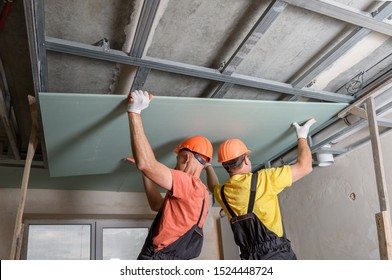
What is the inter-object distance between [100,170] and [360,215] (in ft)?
7.88

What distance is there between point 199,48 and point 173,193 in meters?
0.89

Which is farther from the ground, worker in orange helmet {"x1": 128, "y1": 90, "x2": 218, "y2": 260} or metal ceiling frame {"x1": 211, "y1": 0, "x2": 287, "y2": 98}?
metal ceiling frame {"x1": 211, "y1": 0, "x2": 287, "y2": 98}

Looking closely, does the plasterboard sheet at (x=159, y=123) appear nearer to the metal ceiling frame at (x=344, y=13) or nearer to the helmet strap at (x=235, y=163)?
the helmet strap at (x=235, y=163)

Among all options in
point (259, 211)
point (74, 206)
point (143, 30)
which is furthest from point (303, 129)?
point (74, 206)

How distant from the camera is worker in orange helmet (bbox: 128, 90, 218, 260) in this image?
1.98 metres

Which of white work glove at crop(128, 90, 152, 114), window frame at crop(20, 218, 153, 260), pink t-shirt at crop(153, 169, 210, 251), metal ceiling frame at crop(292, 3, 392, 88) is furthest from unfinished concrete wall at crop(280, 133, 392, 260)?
white work glove at crop(128, 90, 152, 114)

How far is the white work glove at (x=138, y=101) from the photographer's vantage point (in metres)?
2.06

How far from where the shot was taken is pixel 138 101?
81.6 inches

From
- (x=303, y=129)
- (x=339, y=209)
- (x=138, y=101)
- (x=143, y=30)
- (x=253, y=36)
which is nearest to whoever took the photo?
(x=143, y=30)

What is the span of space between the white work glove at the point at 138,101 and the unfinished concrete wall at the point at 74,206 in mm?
2514

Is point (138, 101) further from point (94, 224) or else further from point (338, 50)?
point (94, 224)

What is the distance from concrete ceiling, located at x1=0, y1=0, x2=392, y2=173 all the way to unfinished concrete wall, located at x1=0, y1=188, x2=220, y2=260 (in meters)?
1.63

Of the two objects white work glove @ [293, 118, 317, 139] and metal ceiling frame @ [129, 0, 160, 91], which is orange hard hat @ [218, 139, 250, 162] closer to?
white work glove @ [293, 118, 317, 139]
